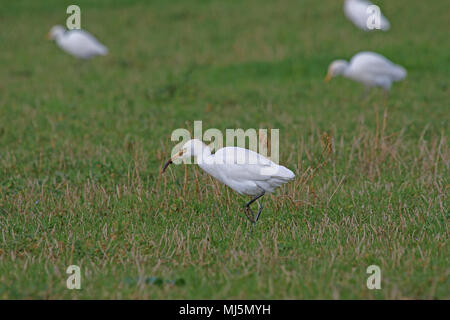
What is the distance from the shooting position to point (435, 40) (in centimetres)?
1441

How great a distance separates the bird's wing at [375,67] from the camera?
1117cm

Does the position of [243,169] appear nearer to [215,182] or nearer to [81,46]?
[215,182]

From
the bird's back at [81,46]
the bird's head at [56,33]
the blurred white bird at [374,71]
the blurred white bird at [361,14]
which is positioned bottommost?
the blurred white bird at [374,71]

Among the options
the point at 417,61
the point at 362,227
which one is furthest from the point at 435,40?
the point at 362,227

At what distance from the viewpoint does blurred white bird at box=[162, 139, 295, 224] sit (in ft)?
18.8

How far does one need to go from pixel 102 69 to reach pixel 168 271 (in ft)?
31.8

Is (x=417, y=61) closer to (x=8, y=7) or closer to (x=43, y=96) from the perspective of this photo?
(x=43, y=96)

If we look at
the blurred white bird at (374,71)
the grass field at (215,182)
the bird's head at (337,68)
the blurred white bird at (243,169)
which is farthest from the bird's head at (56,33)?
the blurred white bird at (243,169)

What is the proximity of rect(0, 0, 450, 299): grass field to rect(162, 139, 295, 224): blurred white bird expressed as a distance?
0.37m

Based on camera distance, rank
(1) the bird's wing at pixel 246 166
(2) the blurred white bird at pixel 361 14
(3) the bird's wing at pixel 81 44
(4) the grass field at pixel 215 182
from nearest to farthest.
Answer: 1. (4) the grass field at pixel 215 182
2. (1) the bird's wing at pixel 246 166
3. (3) the bird's wing at pixel 81 44
4. (2) the blurred white bird at pixel 361 14

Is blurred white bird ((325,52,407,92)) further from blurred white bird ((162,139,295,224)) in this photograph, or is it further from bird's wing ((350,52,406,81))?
blurred white bird ((162,139,295,224))

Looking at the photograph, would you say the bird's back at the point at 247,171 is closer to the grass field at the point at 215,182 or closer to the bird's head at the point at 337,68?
the grass field at the point at 215,182

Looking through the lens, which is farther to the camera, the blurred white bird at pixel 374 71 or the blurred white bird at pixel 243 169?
the blurred white bird at pixel 374 71

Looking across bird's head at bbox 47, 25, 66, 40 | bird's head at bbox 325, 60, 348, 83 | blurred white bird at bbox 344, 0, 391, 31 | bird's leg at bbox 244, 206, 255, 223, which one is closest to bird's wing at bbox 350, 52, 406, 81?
bird's head at bbox 325, 60, 348, 83
